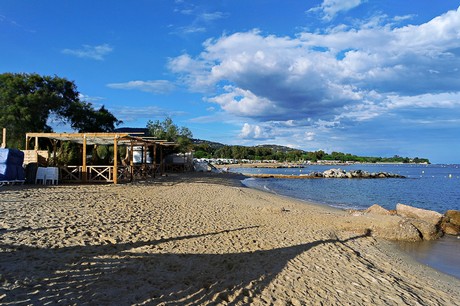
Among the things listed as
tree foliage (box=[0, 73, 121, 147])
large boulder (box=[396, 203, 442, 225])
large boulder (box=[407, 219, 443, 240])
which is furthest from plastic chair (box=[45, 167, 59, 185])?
large boulder (box=[396, 203, 442, 225])

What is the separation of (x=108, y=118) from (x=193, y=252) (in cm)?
2905

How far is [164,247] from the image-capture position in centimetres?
614

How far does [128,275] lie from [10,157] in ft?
41.4

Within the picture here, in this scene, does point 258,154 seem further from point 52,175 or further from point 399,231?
point 399,231

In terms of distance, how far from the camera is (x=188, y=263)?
5.40 m

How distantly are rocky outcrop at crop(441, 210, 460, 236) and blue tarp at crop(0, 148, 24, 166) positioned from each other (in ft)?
58.4

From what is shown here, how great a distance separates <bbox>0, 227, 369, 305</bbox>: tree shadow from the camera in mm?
3793

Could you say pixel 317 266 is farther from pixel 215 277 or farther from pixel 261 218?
pixel 261 218

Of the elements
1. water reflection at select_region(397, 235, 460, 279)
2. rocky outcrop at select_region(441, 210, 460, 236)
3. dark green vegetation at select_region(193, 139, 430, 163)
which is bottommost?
water reflection at select_region(397, 235, 460, 279)

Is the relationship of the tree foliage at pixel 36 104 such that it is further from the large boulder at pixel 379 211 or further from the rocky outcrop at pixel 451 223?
the rocky outcrop at pixel 451 223

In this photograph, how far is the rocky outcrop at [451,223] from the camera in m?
11.3

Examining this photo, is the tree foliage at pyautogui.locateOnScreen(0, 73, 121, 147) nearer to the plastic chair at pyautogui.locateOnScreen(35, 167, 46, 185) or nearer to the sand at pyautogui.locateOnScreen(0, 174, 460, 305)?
the plastic chair at pyautogui.locateOnScreen(35, 167, 46, 185)

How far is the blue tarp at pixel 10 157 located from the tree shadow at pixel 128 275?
10.6 meters

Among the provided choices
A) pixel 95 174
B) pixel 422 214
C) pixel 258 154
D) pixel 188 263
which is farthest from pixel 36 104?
pixel 258 154
